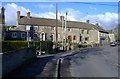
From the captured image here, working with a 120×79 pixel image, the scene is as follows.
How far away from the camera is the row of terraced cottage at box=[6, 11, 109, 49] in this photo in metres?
75.7

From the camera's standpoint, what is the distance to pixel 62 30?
86.1 meters

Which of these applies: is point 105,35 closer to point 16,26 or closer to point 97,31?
point 97,31

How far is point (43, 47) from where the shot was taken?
1999 inches

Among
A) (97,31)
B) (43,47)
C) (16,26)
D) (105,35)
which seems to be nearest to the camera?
(43,47)

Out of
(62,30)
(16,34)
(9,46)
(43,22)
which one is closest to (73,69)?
(9,46)

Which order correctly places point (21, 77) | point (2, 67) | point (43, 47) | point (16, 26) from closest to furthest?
1. point (2, 67)
2. point (21, 77)
3. point (43, 47)
4. point (16, 26)

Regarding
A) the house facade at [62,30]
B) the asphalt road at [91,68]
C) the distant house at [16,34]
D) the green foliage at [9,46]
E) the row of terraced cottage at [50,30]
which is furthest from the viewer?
the house facade at [62,30]

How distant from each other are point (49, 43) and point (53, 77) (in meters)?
37.0

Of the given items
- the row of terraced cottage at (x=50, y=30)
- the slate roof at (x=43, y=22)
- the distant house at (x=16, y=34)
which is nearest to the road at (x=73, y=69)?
the row of terraced cottage at (x=50, y=30)

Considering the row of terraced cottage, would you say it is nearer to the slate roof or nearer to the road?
the slate roof

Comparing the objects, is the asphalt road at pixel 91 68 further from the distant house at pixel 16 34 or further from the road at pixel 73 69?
the distant house at pixel 16 34

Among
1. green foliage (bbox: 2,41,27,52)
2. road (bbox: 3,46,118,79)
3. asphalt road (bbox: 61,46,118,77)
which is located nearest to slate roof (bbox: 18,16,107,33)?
green foliage (bbox: 2,41,27,52)

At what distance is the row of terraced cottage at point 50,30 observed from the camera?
7569cm

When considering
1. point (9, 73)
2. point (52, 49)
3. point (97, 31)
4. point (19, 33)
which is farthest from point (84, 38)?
point (9, 73)
